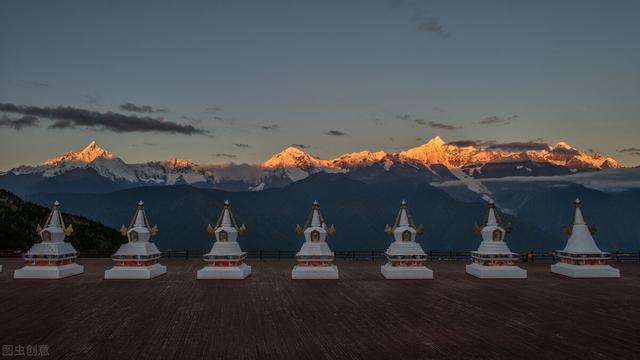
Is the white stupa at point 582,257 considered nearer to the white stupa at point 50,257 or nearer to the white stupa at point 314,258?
the white stupa at point 314,258

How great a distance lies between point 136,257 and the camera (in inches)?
1152

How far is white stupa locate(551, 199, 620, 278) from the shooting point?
2994 cm

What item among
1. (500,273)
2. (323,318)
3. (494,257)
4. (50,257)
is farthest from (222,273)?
(500,273)

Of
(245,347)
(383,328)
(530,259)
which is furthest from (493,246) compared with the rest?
(245,347)

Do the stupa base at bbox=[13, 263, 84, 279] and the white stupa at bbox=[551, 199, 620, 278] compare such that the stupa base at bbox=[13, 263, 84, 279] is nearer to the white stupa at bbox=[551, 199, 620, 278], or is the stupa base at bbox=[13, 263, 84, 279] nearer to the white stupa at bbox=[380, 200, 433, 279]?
the white stupa at bbox=[380, 200, 433, 279]

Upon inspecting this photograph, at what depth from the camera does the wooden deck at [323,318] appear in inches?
559

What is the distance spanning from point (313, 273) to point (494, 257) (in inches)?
439

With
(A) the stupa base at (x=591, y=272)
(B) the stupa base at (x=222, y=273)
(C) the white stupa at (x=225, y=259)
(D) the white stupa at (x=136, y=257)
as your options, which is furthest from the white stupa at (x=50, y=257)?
(A) the stupa base at (x=591, y=272)

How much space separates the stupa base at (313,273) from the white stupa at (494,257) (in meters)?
9.05

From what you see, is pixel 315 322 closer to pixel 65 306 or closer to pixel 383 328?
pixel 383 328

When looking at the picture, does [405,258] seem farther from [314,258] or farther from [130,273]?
[130,273]

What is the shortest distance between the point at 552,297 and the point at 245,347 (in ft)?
51.4

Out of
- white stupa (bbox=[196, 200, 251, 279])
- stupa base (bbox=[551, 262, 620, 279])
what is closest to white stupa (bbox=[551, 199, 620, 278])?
stupa base (bbox=[551, 262, 620, 279])

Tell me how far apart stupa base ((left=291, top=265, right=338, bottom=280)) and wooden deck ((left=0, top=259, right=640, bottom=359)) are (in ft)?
2.50
